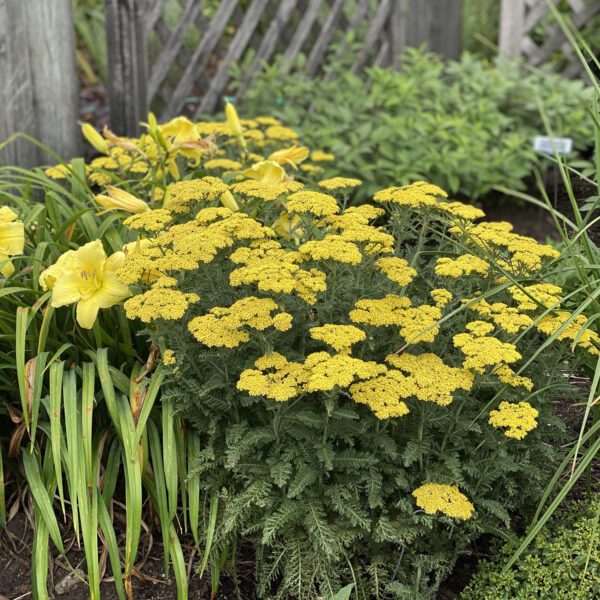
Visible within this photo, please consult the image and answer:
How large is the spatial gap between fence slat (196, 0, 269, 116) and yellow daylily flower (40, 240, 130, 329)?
2718mm

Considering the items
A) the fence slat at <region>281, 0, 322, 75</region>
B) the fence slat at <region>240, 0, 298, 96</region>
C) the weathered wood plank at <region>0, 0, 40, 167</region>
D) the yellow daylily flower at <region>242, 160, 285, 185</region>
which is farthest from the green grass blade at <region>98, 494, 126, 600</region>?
the fence slat at <region>281, 0, 322, 75</region>

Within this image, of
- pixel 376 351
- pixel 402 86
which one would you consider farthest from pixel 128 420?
pixel 402 86

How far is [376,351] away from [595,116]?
32.6 inches

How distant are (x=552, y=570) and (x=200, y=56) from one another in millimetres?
3567

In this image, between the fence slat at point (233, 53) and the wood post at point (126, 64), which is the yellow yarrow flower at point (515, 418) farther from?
the fence slat at point (233, 53)

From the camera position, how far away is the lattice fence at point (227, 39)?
13.7 feet

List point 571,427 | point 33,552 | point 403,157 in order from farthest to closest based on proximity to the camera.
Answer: point 403,157 < point 571,427 < point 33,552

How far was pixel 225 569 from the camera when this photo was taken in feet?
7.10

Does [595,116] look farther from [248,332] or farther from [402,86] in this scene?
[402,86]

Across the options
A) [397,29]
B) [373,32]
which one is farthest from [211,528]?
[397,29]

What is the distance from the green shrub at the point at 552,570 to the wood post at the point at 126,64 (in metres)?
2.96

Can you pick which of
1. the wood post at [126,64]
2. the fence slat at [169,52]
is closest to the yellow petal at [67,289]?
the wood post at [126,64]

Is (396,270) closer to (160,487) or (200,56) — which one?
(160,487)

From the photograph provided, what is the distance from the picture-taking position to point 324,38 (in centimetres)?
542
